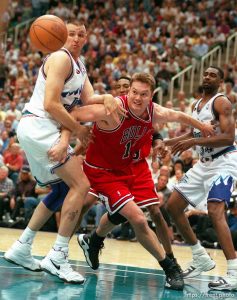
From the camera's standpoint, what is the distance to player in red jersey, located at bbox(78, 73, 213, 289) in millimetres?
7066

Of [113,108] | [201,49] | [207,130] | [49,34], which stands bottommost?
[207,130]

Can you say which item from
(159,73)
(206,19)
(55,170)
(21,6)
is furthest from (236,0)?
(55,170)

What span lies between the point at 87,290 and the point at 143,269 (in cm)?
205

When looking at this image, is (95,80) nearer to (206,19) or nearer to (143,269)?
(206,19)

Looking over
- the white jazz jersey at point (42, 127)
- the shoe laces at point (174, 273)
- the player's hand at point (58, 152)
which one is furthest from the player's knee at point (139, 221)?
the player's hand at point (58, 152)

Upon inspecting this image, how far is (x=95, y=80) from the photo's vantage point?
19.4 metres

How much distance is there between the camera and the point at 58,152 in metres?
6.59

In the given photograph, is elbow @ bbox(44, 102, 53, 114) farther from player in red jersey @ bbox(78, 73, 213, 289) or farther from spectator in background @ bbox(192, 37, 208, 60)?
spectator in background @ bbox(192, 37, 208, 60)

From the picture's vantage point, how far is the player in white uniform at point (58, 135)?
6668 millimetres

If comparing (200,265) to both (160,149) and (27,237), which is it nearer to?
(160,149)

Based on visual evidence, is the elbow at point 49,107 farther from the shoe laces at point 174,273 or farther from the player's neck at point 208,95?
the player's neck at point 208,95

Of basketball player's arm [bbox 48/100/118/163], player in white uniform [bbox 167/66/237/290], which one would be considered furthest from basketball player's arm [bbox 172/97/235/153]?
basketball player's arm [bbox 48/100/118/163]

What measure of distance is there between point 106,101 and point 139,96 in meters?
0.40

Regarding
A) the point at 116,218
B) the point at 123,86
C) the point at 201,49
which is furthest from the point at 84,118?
the point at 201,49
